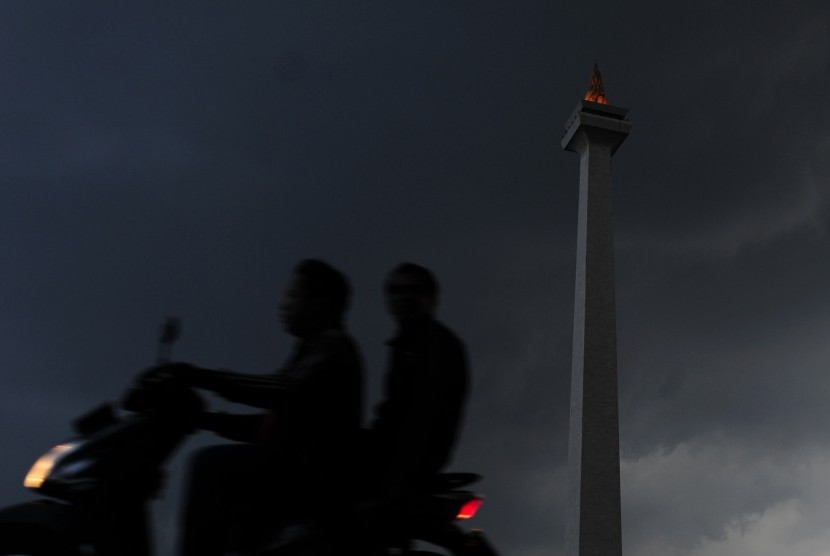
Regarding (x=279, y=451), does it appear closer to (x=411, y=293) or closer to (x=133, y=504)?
(x=133, y=504)

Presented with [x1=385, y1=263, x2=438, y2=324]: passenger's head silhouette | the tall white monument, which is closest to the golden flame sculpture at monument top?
the tall white monument

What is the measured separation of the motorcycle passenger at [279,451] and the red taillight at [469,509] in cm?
37

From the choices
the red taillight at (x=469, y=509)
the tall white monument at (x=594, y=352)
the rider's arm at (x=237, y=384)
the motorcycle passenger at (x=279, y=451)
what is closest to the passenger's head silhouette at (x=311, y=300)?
the motorcycle passenger at (x=279, y=451)

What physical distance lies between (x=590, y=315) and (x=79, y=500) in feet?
68.1

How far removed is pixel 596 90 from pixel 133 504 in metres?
25.4

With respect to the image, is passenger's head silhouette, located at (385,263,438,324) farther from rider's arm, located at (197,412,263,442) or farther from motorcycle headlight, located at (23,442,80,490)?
motorcycle headlight, located at (23,442,80,490)

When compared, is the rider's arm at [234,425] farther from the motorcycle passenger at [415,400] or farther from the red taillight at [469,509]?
the red taillight at [469,509]

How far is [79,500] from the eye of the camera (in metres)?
2.85

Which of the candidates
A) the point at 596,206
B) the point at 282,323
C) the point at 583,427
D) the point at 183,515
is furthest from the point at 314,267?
the point at 596,206

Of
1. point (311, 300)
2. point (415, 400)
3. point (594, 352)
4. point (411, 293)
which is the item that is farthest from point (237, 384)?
point (594, 352)

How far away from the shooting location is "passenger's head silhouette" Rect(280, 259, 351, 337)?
3127 mm

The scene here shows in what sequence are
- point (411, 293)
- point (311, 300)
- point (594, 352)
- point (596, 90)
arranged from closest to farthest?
point (311, 300), point (411, 293), point (594, 352), point (596, 90)

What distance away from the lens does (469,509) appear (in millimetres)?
3070

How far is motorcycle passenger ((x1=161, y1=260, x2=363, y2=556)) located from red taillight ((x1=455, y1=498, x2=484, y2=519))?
368mm
